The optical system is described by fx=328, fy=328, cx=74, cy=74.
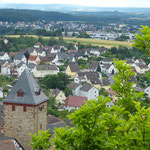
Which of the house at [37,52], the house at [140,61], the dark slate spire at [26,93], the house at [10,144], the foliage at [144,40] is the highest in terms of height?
the foliage at [144,40]

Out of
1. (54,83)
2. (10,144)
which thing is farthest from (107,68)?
(10,144)

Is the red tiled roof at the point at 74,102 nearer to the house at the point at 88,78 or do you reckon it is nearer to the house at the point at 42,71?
the house at the point at 88,78

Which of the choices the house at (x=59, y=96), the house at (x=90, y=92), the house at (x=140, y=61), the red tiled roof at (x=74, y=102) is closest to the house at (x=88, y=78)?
the house at (x=90, y=92)

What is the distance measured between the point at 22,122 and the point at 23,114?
1.36 ft

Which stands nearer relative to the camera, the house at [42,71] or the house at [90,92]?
the house at [90,92]

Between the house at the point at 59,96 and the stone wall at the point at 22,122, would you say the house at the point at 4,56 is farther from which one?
the stone wall at the point at 22,122

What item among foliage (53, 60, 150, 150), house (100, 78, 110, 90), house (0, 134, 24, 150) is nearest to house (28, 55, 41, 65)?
house (100, 78, 110, 90)

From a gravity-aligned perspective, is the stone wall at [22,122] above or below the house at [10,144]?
above

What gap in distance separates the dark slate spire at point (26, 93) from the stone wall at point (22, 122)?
31cm

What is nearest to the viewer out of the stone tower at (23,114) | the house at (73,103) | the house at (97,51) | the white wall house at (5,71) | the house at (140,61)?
the stone tower at (23,114)

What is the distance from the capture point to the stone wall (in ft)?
54.0

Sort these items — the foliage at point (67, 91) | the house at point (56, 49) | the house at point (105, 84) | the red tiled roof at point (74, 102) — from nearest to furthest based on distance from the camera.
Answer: the red tiled roof at point (74, 102) → the foliage at point (67, 91) → the house at point (105, 84) → the house at point (56, 49)

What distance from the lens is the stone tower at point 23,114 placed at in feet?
54.0

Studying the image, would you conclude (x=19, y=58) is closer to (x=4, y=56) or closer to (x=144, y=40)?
(x=4, y=56)
